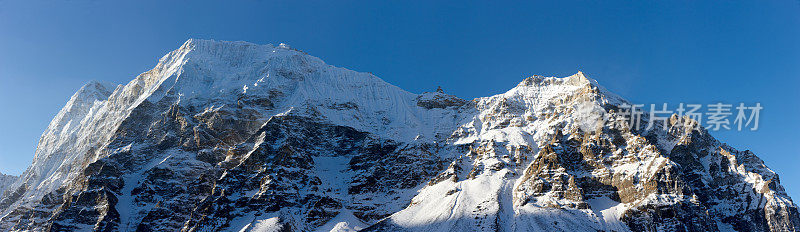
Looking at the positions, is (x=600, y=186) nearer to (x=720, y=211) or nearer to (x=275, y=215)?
(x=720, y=211)

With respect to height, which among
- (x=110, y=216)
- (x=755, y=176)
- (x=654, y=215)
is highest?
(x=110, y=216)

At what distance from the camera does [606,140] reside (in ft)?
644

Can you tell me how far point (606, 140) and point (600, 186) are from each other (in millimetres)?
25547

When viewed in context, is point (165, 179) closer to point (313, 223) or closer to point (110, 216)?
point (110, 216)

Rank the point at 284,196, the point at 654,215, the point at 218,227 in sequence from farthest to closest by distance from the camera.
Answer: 1. the point at 284,196
2. the point at 218,227
3. the point at 654,215

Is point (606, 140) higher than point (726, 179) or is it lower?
higher

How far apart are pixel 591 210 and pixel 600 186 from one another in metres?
18.6

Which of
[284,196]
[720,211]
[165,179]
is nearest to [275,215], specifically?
[284,196]

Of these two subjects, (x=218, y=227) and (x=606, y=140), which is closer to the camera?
(x=218, y=227)

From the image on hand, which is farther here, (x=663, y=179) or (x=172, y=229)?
(x=172, y=229)

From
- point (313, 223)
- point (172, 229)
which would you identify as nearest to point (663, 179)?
point (313, 223)

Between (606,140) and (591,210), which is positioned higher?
(606,140)

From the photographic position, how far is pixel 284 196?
186500 millimetres

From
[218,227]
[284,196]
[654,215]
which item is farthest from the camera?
[284,196]
